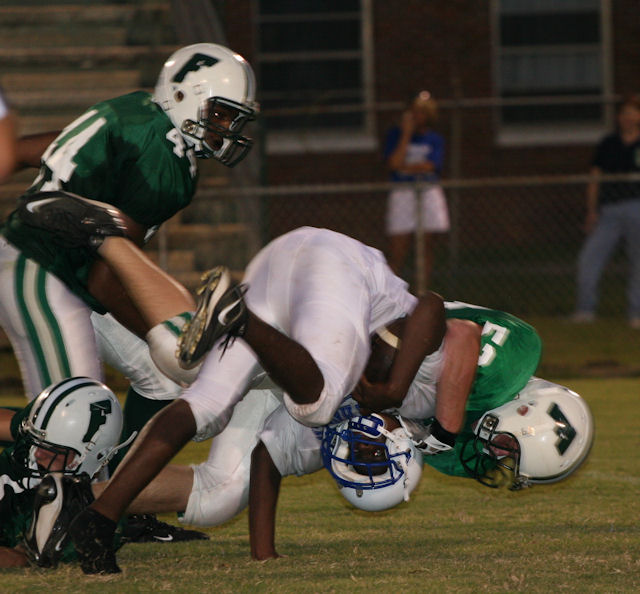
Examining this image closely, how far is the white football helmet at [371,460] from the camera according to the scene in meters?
3.65

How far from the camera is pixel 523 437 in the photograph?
149 inches

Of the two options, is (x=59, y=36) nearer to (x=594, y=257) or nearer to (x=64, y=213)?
(x=594, y=257)

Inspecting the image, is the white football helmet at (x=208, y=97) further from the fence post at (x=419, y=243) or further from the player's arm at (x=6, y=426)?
the fence post at (x=419, y=243)

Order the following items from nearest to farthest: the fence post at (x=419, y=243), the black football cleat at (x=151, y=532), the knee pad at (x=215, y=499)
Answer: the knee pad at (x=215, y=499) < the black football cleat at (x=151, y=532) < the fence post at (x=419, y=243)

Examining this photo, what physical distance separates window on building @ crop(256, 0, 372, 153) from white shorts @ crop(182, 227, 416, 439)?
10.9m

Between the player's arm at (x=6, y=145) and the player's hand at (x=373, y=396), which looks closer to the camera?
the player's arm at (x=6, y=145)

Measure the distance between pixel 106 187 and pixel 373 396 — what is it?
3.49 ft

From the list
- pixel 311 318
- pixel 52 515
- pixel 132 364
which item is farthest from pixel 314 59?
pixel 52 515

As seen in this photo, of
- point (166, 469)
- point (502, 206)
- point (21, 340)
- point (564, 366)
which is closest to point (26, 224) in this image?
point (21, 340)

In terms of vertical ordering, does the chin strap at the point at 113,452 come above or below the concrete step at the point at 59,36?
below

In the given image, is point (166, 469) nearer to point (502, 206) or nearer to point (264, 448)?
point (264, 448)

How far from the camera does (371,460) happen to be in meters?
3.66

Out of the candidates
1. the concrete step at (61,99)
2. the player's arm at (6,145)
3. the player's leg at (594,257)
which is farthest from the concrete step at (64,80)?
the player's arm at (6,145)

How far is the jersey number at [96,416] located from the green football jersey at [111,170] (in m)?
0.46
